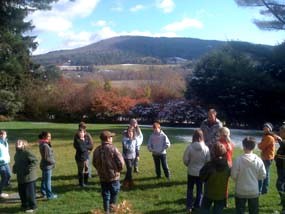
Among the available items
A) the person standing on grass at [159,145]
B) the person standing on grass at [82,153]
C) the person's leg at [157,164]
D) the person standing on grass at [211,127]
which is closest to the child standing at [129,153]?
the person standing on grass at [159,145]

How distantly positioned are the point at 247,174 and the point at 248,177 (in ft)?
0.17

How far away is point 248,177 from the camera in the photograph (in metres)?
8.09

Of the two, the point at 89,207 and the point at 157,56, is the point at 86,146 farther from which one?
the point at 157,56

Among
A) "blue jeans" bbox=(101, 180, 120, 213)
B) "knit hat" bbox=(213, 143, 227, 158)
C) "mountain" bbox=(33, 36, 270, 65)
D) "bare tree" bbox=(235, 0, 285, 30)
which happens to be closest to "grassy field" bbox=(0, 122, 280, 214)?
"blue jeans" bbox=(101, 180, 120, 213)

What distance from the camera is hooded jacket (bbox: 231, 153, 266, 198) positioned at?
26.3 ft

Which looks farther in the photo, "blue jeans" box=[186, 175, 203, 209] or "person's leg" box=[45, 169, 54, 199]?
"person's leg" box=[45, 169, 54, 199]

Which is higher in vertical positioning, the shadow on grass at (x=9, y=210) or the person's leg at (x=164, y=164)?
the person's leg at (x=164, y=164)

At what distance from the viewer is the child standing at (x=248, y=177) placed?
8.04 meters

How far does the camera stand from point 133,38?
19775 centimetres

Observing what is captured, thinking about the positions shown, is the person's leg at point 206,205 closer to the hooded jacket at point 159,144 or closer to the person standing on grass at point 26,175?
the person standing on grass at point 26,175

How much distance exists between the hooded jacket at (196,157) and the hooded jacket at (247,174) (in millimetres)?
1604

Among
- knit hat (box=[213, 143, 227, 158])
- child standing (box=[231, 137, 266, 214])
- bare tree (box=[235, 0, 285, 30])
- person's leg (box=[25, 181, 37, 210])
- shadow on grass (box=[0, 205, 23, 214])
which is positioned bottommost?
shadow on grass (box=[0, 205, 23, 214])

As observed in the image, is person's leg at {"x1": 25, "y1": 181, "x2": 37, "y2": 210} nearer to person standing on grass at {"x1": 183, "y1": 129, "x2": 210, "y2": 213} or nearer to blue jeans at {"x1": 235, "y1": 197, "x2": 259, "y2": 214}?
person standing on grass at {"x1": 183, "y1": 129, "x2": 210, "y2": 213}

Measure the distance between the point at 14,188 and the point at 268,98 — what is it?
29252mm
